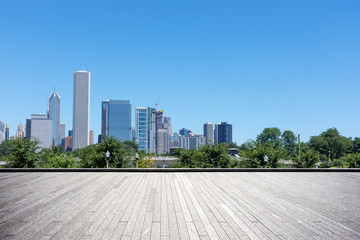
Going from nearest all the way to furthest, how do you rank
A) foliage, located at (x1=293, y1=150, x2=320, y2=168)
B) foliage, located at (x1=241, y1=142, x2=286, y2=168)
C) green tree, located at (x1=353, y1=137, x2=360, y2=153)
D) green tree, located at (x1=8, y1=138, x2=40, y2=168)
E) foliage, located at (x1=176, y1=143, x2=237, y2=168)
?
foliage, located at (x1=241, y1=142, x2=286, y2=168) < green tree, located at (x1=8, y1=138, x2=40, y2=168) < foliage, located at (x1=176, y1=143, x2=237, y2=168) < foliage, located at (x1=293, y1=150, x2=320, y2=168) < green tree, located at (x1=353, y1=137, x2=360, y2=153)

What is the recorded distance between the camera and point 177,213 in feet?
16.3

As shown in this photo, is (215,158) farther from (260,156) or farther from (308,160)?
(308,160)

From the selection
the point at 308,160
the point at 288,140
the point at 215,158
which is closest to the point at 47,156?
the point at 215,158

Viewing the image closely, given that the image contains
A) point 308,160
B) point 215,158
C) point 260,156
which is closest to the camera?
point 260,156

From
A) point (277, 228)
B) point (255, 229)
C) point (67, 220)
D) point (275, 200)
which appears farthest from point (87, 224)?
point (275, 200)

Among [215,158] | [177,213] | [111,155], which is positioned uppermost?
[111,155]

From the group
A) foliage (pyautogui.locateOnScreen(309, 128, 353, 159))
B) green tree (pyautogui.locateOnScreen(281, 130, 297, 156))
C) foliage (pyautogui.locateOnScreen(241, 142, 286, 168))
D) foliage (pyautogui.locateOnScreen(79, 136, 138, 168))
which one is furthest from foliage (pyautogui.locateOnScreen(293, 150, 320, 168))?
foliage (pyautogui.locateOnScreen(309, 128, 353, 159))

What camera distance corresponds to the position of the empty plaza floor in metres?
3.91

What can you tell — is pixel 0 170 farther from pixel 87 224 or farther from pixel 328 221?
pixel 328 221

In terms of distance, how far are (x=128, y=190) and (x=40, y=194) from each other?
223 cm

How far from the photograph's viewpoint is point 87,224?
430cm

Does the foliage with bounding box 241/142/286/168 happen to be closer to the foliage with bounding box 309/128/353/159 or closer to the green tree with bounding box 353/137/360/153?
the foliage with bounding box 309/128/353/159

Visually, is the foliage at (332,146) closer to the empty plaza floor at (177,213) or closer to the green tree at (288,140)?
the green tree at (288,140)

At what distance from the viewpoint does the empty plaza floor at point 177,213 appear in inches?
154
